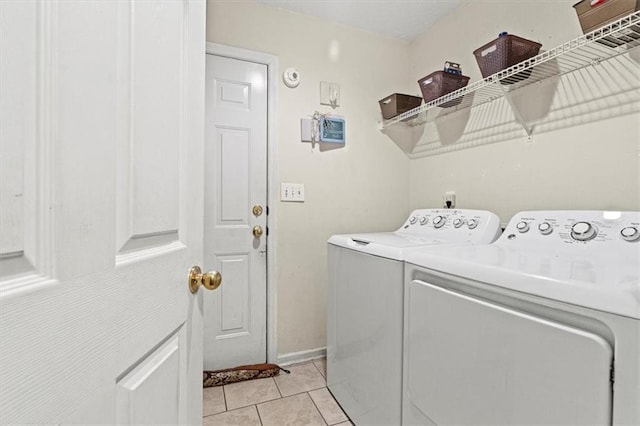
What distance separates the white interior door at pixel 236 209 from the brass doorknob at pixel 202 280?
4.36 feet

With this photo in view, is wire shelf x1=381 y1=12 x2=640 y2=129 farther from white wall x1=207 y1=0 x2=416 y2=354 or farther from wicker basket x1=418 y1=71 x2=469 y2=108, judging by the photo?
white wall x1=207 y1=0 x2=416 y2=354

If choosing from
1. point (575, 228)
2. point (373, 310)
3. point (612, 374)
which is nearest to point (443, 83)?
point (575, 228)

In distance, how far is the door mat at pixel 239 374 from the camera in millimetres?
1901

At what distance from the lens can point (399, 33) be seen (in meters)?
2.39

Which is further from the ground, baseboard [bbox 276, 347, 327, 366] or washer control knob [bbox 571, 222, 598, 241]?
washer control knob [bbox 571, 222, 598, 241]

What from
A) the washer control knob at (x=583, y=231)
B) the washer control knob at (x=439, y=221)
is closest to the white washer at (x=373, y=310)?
the washer control knob at (x=439, y=221)

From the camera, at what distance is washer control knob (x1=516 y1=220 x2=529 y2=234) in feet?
4.48

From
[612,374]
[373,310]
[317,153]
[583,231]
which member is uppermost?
[317,153]

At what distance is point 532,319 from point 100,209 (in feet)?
3.17

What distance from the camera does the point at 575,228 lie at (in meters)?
1.18

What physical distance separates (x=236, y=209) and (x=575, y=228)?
1.77 m

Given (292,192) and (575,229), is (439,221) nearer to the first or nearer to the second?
(575,229)

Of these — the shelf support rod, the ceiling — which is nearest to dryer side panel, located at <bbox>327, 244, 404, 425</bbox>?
the shelf support rod

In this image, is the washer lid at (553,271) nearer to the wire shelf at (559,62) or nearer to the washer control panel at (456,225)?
the washer control panel at (456,225)
